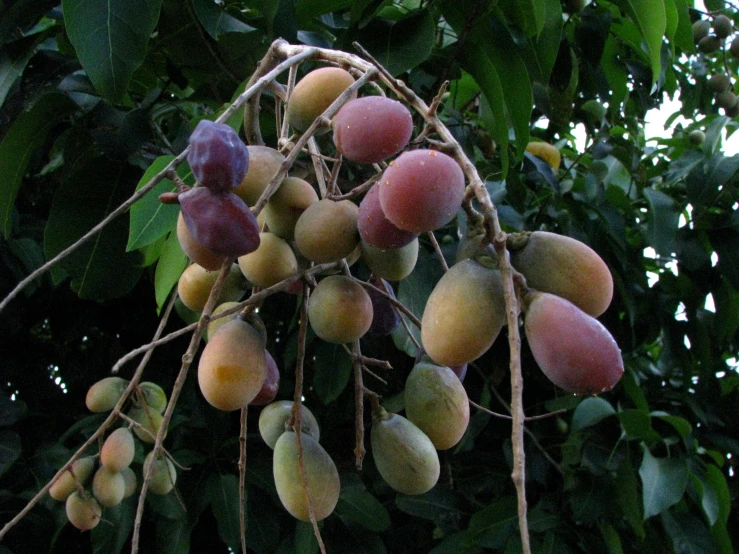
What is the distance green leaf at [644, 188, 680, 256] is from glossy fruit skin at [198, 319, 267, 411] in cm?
104

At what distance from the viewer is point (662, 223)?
54.2 inches

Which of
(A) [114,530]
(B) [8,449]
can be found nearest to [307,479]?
(A) [114,530]

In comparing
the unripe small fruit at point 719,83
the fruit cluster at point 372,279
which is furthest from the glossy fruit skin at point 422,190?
the unripe small fruit at point 719,83

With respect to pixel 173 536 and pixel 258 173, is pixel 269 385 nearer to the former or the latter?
pixel 258 173

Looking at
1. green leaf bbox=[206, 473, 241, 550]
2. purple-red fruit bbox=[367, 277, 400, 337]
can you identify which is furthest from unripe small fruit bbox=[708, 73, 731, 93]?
purple-red fruit bbox=[367, 277, 400, 337]

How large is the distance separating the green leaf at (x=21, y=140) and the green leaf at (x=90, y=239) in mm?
47

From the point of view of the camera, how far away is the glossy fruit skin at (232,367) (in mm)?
502

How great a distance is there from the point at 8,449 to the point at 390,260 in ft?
3.65

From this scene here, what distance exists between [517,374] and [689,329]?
1400 millimetres

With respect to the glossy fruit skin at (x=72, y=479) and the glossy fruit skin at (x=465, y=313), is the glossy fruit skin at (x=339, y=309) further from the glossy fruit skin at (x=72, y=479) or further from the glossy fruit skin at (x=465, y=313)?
the glossy fruit skin at (x=72, y=479)

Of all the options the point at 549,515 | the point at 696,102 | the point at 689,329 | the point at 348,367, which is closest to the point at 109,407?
the point at 348,367

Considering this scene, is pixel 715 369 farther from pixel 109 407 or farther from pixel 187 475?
pixel 109 407

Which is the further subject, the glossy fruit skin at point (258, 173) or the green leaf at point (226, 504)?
the green leaf at point (226, 504)

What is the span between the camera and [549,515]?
133 cm
